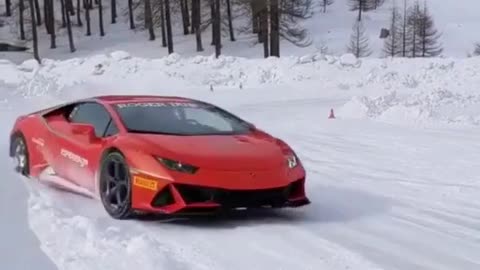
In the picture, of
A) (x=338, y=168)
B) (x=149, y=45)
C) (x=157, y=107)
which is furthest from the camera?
(x=149, y=45)

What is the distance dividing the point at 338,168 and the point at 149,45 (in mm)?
49466

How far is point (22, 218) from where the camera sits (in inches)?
284

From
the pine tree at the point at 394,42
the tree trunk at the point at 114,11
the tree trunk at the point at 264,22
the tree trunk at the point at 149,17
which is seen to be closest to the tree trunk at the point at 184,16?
the tree trunk at the point at 149,17

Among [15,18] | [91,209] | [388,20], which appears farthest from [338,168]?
[15,18]

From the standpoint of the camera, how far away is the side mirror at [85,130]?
797 centimetres

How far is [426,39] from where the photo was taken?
5966 cm

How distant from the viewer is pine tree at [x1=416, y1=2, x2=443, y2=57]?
193 feet

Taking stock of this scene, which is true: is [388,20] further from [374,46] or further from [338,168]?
[338,168]

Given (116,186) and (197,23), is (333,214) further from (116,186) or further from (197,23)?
(197,23)

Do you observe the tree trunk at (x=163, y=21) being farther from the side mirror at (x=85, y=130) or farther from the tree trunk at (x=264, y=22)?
the side mirror at (x=85, y=130)

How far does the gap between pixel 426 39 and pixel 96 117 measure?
5375 centimetres

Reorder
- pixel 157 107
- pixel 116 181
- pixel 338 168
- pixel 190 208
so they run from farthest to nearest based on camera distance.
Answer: pixel 338 168 < pixel 157 107 < pixel 116 181 < pixel 190 208

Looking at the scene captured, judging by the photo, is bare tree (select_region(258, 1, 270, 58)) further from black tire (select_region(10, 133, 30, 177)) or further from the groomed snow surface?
black tire (select_region(10, 133, 30, 177))

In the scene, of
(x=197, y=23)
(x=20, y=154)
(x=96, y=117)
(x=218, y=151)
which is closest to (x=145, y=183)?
(x=218, y=151)
